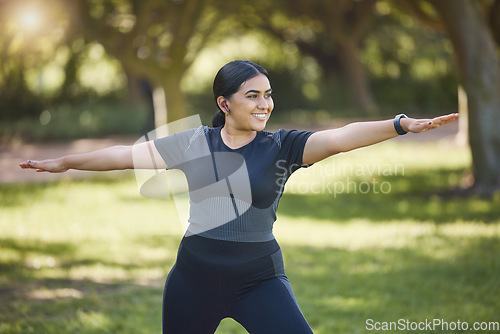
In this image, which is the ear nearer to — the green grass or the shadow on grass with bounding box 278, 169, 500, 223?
the green grass

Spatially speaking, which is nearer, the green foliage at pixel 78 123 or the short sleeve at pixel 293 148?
the short sleeve at pixel 293 148

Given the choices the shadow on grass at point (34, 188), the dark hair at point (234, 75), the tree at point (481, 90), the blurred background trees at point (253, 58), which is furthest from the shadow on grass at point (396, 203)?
the dark hair at point (234, 75)

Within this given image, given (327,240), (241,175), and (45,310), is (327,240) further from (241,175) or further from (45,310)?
(241,175)

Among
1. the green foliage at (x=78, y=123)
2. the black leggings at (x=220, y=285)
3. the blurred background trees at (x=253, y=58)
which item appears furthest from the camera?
the green foliage at (x=78, y=123)

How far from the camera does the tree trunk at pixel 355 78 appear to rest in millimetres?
28250

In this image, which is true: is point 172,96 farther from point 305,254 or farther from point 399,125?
point 399,125

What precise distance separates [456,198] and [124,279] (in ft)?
21.9

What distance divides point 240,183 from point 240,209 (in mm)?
142

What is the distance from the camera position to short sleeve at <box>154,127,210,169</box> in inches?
134

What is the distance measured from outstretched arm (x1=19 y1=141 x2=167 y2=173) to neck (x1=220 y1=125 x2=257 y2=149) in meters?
0.40

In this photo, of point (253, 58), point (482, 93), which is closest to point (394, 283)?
point (482, 93)

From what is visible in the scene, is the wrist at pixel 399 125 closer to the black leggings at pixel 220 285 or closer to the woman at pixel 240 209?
the woman at pixel 240 209

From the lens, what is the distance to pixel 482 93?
1155cm

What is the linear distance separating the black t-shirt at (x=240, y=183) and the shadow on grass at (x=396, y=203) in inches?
287
